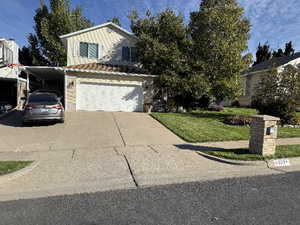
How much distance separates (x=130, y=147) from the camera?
691 centimetres

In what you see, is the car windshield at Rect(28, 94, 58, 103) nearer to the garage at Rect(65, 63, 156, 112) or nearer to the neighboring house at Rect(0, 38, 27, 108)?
the garage at Rect(65, 63, 156, 112)

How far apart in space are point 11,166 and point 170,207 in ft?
13.2

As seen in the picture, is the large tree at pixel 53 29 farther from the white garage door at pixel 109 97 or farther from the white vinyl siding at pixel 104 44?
the white garage door at pixel 109 97

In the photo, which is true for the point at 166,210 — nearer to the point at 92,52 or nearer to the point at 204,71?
the point at 204,71

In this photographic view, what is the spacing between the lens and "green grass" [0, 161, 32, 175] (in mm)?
4480

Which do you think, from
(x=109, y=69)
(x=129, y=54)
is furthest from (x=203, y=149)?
(x=129, y=54)

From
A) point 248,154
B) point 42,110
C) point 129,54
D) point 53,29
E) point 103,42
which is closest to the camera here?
point 248,154

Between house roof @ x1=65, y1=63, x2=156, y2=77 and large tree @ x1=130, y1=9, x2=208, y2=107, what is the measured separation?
952 mm

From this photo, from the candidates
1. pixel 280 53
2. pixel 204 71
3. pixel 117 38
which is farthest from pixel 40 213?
pixel 280 53

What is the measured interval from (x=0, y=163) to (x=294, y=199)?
676cm

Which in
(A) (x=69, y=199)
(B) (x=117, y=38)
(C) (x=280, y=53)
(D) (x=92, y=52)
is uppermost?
(C) (x=280, y=53)

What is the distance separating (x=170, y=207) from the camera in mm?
3373

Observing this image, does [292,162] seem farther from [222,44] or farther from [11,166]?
[222,44]

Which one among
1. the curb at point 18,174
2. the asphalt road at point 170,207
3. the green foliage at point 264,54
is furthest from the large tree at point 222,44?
the green foliage at point 264,54
